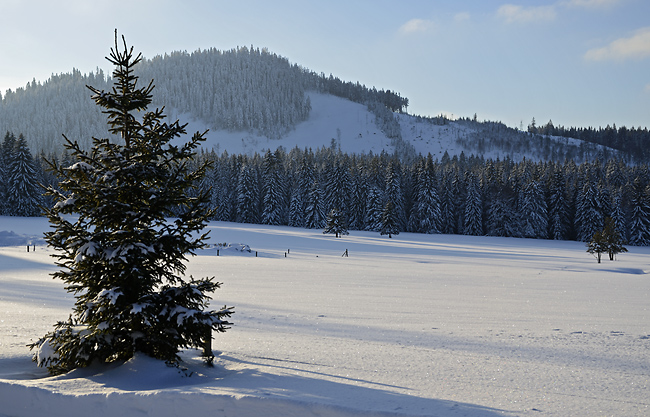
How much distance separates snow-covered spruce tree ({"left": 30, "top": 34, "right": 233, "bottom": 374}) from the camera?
23.4ft

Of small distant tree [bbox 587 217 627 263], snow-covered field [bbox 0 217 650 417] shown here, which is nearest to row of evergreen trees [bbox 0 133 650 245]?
small distant tree [bbox 587 217 627 263]

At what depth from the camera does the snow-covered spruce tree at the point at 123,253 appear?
7133 millimetres

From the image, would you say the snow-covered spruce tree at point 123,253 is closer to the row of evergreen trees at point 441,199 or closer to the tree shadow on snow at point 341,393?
the tree shadow on snow at point 341,393

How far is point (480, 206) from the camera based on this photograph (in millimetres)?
87750

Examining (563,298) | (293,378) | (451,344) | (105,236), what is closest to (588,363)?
(451,344)

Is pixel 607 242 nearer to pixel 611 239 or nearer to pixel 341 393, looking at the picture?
pixel 611 239

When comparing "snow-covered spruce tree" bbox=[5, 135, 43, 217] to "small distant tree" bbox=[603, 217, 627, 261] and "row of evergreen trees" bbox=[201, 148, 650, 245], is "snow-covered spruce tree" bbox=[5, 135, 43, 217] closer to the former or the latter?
"row of evergreen trees" bbox=[201, 148, 650, 245]

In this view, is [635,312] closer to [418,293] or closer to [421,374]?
[418,293]

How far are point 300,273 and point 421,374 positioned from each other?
19.0 m

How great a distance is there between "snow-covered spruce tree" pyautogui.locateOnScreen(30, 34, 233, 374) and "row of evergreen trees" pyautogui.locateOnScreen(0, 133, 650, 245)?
72.4 metres

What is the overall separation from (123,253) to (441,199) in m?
88.1

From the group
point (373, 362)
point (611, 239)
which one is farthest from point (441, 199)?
point (373, 362)

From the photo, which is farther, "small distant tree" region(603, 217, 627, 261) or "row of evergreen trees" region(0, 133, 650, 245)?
"row of evergreen trees" region(0, 133, 650, 245)

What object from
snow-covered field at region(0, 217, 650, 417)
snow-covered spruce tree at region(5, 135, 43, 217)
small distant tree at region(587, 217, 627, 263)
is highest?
snow-covered spruce tree at region(5, 135, 43, 217)
